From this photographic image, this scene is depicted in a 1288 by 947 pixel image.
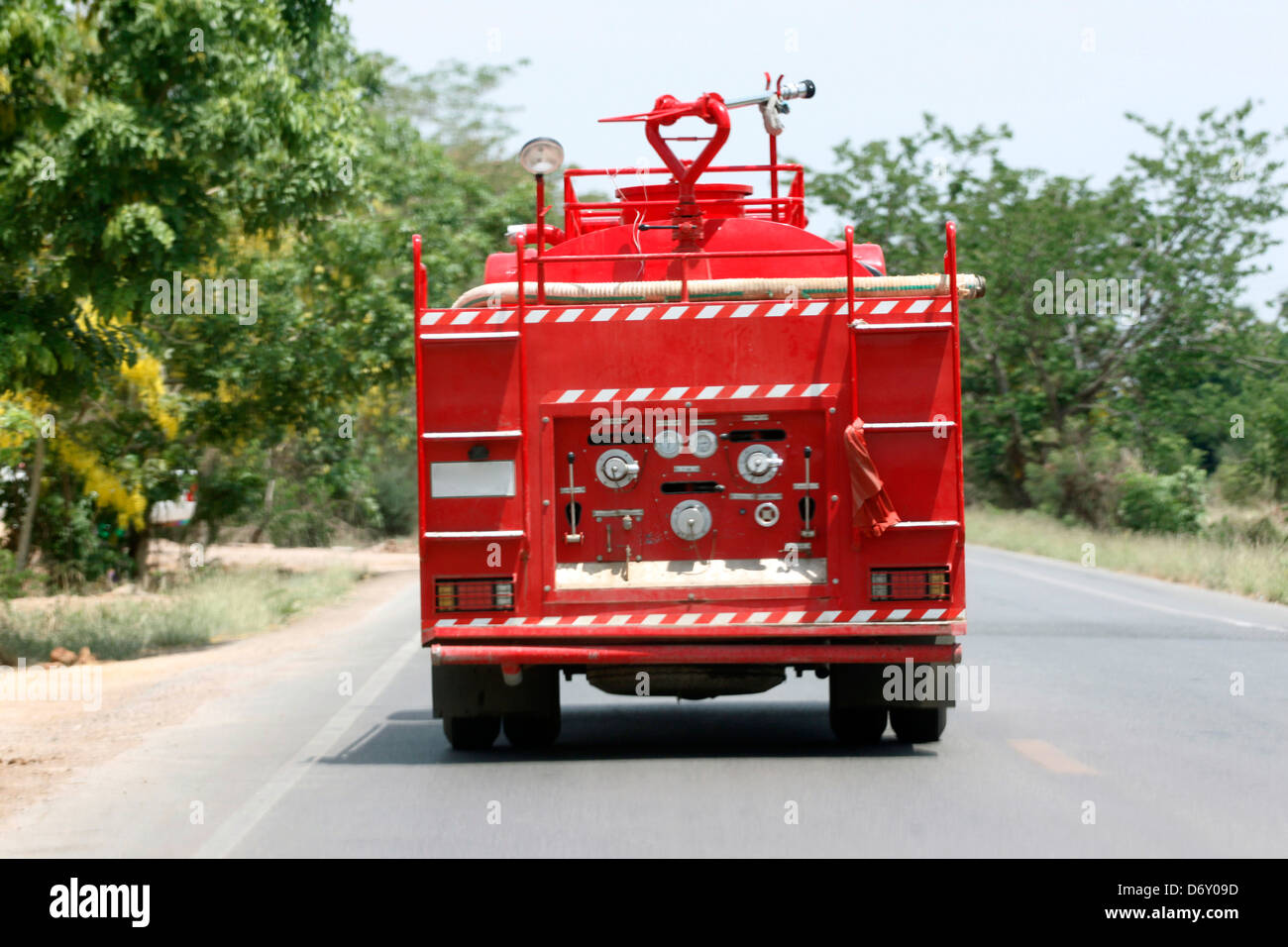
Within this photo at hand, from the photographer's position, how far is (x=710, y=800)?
335 inches

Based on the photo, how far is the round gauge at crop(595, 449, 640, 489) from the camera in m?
→ 9.87

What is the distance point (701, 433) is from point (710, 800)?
89.6 inches

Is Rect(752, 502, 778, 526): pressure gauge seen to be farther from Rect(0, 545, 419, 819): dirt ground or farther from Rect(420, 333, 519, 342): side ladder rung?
Rect(0, 545, 419, 819): dirt ground

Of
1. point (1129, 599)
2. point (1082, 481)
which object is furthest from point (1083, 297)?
point (1129, 599)

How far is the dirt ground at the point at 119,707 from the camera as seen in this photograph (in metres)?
10.4

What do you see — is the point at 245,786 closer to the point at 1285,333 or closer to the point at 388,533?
the point at 388,533

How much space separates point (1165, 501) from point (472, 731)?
26.4 meters

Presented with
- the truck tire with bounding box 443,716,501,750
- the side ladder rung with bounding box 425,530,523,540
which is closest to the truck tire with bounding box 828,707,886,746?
the truck tire with bounding box 443,716,501,750

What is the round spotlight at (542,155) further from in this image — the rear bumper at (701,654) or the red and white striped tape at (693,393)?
the rear bumper at (701,654)

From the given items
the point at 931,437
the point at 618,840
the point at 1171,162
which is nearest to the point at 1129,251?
the point at 1171,162

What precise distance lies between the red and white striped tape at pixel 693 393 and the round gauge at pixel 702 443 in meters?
0.22

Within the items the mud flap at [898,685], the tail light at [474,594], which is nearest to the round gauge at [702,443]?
the tail light at [474,594]

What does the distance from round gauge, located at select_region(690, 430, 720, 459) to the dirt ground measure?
3.97 meters

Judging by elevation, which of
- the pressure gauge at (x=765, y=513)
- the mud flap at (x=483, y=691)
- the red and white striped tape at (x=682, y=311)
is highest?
the red and white striped tape at (x=682, y=311)
